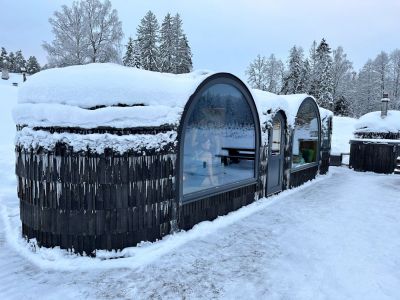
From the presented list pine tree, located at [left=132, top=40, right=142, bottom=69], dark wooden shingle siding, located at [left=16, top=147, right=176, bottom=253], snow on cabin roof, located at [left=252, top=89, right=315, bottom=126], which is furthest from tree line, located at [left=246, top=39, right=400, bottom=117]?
dark wooden shingle siding, located at [left=16, top=147, right=176, bottom=253]

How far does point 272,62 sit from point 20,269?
181 feet

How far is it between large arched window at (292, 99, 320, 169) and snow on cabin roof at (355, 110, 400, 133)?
12.5 ft

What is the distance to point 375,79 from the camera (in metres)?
44.1

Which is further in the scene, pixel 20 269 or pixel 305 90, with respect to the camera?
pixel 305 90

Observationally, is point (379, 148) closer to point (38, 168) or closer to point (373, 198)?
point (373, 198)

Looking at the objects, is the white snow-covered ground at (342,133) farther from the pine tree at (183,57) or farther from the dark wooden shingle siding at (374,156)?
the pine tree at (183,57)

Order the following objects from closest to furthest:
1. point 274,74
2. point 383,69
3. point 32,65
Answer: point 383,69 < point 274,74 < point 32,65

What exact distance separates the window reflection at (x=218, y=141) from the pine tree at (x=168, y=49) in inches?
1382

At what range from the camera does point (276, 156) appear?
8789mm

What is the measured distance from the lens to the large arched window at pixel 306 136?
1008 centimetres

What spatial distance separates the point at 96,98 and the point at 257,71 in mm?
48701

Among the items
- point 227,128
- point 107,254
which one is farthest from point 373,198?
point 107,254

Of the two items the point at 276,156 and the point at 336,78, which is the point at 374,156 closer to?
the point at 276,156

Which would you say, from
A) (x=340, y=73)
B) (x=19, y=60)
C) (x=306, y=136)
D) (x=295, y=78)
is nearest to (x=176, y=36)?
(x=295, y=78)
